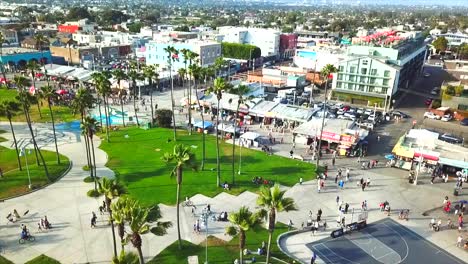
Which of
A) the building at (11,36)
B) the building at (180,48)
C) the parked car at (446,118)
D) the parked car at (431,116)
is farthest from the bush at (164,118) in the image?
the building at (11,36)

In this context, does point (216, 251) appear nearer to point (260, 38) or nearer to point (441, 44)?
point (260, 38)

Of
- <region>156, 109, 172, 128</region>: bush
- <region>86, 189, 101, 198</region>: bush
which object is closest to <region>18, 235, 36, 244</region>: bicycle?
<region>86, 189, 101, 198</region>: bush

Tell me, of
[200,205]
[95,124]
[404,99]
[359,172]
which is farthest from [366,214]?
[404,99]

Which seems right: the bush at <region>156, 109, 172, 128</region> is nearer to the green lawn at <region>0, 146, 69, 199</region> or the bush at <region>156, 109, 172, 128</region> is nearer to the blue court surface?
the green lawn at <region>0, 146, 69, 199</region>

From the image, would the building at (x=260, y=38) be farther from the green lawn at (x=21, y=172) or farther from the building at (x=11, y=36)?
the green lawn at (x=21, y=172)

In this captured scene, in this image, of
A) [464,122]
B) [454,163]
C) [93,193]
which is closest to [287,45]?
[464,122]

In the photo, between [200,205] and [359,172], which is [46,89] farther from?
[359,172]
